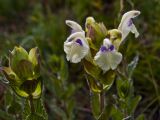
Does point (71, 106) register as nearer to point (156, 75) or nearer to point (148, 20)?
point (156, 75)

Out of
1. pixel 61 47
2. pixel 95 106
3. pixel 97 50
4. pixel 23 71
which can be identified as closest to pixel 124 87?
pixel 95 106

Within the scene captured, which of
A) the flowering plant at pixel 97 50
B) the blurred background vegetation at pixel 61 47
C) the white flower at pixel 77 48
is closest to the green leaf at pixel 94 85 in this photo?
the flowering plant at pixel 97 50

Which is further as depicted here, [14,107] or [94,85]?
[14,107]

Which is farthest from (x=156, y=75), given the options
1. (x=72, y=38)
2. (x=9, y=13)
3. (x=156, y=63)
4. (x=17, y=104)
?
(x=9, y=13)

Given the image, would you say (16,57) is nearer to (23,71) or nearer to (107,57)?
(23,71)

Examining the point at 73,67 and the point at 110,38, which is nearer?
the point at 110,38

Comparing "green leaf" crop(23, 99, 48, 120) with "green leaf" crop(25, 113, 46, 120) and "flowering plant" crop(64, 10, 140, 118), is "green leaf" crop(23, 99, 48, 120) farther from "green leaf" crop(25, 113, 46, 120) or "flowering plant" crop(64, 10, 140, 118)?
"flowering plant" crop(64, 10, 140, 118)

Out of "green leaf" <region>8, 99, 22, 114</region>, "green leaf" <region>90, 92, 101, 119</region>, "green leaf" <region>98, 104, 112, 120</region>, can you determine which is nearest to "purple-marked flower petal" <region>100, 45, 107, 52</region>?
"green leaf" <region>98, 104, 112, 120</region>
